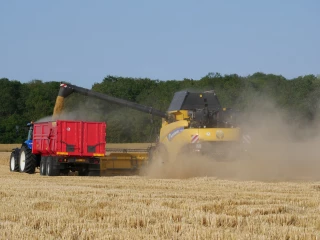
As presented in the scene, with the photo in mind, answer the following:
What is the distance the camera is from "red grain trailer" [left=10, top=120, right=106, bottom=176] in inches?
931

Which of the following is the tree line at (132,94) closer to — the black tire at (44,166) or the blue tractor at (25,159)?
the blue tractor at (25,159)

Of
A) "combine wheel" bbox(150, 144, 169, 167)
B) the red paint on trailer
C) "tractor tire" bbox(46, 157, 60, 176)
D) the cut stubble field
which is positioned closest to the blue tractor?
the red paint on trailer

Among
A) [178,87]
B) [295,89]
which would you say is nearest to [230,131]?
[295,89]

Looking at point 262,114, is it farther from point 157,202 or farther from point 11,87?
point 11,87

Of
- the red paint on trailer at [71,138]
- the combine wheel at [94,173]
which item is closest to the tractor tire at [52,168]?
the red paint on trailer at [71,138]

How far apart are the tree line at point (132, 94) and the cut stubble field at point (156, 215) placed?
35.4 meters

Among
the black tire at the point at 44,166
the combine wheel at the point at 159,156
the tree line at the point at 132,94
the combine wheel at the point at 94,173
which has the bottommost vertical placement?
the combine wheel at the point at 94,173

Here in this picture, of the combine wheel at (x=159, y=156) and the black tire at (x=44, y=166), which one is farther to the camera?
the black tire at (x=44, y=166)

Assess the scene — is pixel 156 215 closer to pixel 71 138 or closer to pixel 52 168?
pixel 52 168

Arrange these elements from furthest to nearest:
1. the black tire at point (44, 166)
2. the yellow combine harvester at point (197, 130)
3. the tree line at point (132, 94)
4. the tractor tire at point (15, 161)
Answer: the tree line at point (132, 94)
the tractor tire at point (15, 161)
the black tire at point (44, 166)
the yellow combine harvester at point (197, 130)

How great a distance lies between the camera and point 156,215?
33.4ft

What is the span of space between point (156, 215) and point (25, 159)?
1593 cm

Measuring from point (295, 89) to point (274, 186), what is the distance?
4754cm

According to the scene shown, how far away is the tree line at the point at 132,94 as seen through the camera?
186ft
